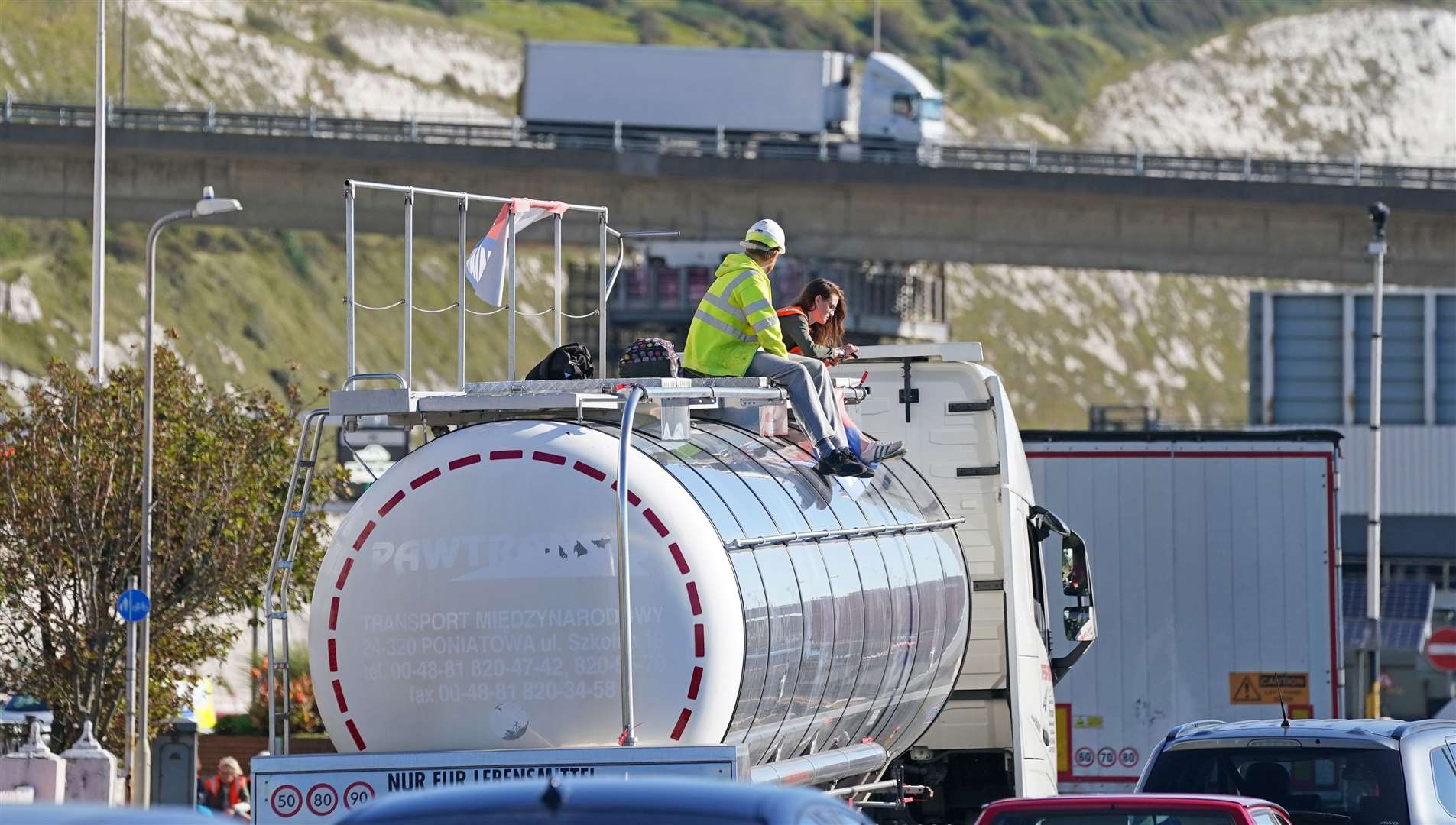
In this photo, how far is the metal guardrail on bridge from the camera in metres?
54.4

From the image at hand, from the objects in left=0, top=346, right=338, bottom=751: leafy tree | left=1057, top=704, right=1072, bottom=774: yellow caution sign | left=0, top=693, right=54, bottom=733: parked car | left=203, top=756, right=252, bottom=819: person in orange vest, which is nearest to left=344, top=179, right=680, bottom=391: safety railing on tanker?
left=1057, top=704, right=1072, bottom=774: yellow caution sign

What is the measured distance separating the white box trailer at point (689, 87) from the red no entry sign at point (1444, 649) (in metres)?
39.0

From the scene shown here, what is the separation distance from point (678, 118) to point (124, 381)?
39205 millimetres

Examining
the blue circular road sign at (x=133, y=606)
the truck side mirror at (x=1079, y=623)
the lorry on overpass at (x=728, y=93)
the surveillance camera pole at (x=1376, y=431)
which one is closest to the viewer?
the truck side mirror at (x=1079, y=623)

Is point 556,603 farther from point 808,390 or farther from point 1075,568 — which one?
point 1075,568

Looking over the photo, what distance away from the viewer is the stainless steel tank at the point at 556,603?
880cm

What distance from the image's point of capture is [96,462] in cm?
2738

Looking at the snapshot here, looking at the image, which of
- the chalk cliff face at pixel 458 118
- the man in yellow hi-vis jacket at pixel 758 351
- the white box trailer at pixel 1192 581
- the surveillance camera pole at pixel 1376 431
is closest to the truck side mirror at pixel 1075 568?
the white box trailer at pixel 1192 581

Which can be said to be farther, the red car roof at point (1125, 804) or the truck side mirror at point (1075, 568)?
the truck side mirror at point (1075, 568)

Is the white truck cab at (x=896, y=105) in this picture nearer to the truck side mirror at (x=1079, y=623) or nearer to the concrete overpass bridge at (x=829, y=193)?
the concrete overpass bridge at (x=829, y=193)

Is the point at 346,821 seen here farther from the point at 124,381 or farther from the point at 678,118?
the point at 678,118

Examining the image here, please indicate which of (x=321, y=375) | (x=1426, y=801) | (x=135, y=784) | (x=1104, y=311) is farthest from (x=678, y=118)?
(x=1104, y=311)

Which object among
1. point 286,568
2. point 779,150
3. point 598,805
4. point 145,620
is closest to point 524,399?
point 286,568

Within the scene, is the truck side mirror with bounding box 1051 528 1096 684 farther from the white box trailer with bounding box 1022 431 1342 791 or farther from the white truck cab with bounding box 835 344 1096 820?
the white box trailer with bounding box 1022 431 1342 791
